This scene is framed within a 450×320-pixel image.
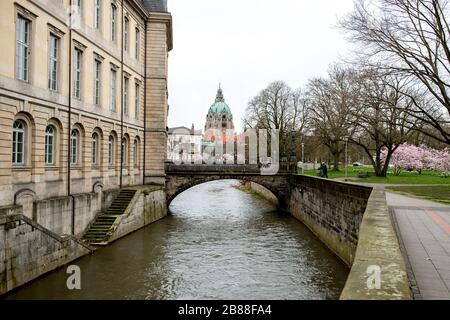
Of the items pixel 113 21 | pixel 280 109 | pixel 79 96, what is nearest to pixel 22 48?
pixel 79 96

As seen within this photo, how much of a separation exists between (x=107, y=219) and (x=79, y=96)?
236 inches

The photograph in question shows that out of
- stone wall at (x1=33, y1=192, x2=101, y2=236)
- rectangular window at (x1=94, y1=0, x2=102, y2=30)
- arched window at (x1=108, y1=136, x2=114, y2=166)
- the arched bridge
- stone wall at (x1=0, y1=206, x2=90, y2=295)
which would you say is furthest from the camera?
the arched bridge

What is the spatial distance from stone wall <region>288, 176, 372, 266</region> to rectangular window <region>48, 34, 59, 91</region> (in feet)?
42.2

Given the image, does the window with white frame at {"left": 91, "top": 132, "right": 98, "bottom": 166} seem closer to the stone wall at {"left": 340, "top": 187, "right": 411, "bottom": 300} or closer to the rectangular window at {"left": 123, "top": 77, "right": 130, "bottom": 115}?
the rectangular window at {"left": 123, "top": 77, "right": 130, "bottom": 115}

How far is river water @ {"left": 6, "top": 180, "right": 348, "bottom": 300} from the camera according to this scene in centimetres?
1254

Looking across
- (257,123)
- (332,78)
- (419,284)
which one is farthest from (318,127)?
(419,284)

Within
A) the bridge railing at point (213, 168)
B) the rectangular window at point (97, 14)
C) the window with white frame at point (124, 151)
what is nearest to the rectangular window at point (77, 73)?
the rectangular window at point (97, 14)

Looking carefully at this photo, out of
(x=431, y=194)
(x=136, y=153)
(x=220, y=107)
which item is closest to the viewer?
(x=431, y=194)

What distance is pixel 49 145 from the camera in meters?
17.1

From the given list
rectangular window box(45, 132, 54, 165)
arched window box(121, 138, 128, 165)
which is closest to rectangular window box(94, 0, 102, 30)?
rectangular window box(45, 132, 54, 165)

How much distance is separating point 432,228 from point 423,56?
41.0 feet

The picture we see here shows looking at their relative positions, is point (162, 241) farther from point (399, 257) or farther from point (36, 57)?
point (399, 257)

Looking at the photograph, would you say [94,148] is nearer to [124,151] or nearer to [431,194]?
[124,151]

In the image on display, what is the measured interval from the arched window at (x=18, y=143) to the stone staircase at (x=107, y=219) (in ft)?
16.8
